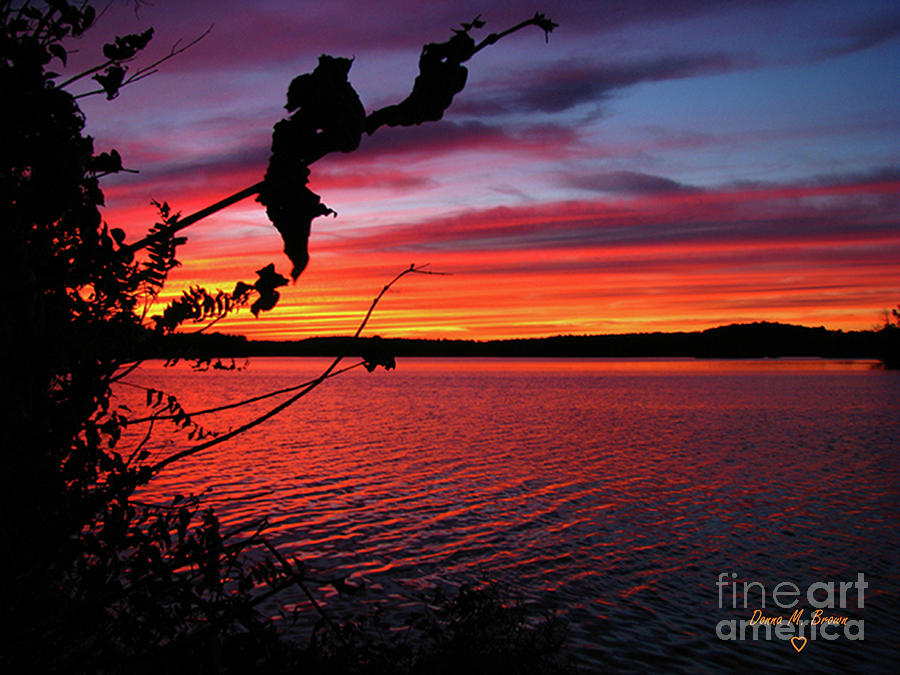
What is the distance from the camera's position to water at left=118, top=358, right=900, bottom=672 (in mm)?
12820

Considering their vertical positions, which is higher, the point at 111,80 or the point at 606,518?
the point at 111,80

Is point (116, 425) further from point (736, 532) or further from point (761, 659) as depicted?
point (736, 532)

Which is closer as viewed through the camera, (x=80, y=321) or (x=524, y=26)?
(x=524, y=26)

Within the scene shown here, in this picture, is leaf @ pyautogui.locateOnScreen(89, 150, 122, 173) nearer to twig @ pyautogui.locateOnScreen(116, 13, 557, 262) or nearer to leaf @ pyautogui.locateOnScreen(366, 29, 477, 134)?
twig @ pyautogui.locateOnScreen(116, 13, 557, 262)

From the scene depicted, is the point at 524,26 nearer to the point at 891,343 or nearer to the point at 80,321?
the point at 80,321

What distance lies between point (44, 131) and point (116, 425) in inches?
126

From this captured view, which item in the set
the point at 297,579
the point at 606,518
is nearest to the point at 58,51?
the point at 297,579

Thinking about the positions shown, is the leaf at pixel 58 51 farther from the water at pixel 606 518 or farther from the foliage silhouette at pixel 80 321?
the water at pixel 606 518

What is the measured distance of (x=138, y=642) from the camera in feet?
13.7

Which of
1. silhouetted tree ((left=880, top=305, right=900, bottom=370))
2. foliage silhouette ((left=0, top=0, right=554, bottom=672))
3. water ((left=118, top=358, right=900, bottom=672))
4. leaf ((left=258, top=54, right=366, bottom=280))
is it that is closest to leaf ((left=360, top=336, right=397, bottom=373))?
Result: foliage silhouette ((left=0, top=0, right=554, bottom=672))

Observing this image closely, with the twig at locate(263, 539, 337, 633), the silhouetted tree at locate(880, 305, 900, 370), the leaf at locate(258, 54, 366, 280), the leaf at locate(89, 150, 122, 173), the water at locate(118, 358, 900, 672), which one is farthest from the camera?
the silhouetted tree at locate(880, 305, 900, 370)

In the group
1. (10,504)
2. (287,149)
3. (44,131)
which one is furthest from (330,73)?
(10,504)

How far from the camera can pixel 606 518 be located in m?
20.8

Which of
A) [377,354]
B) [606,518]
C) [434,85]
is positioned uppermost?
[434,85]
